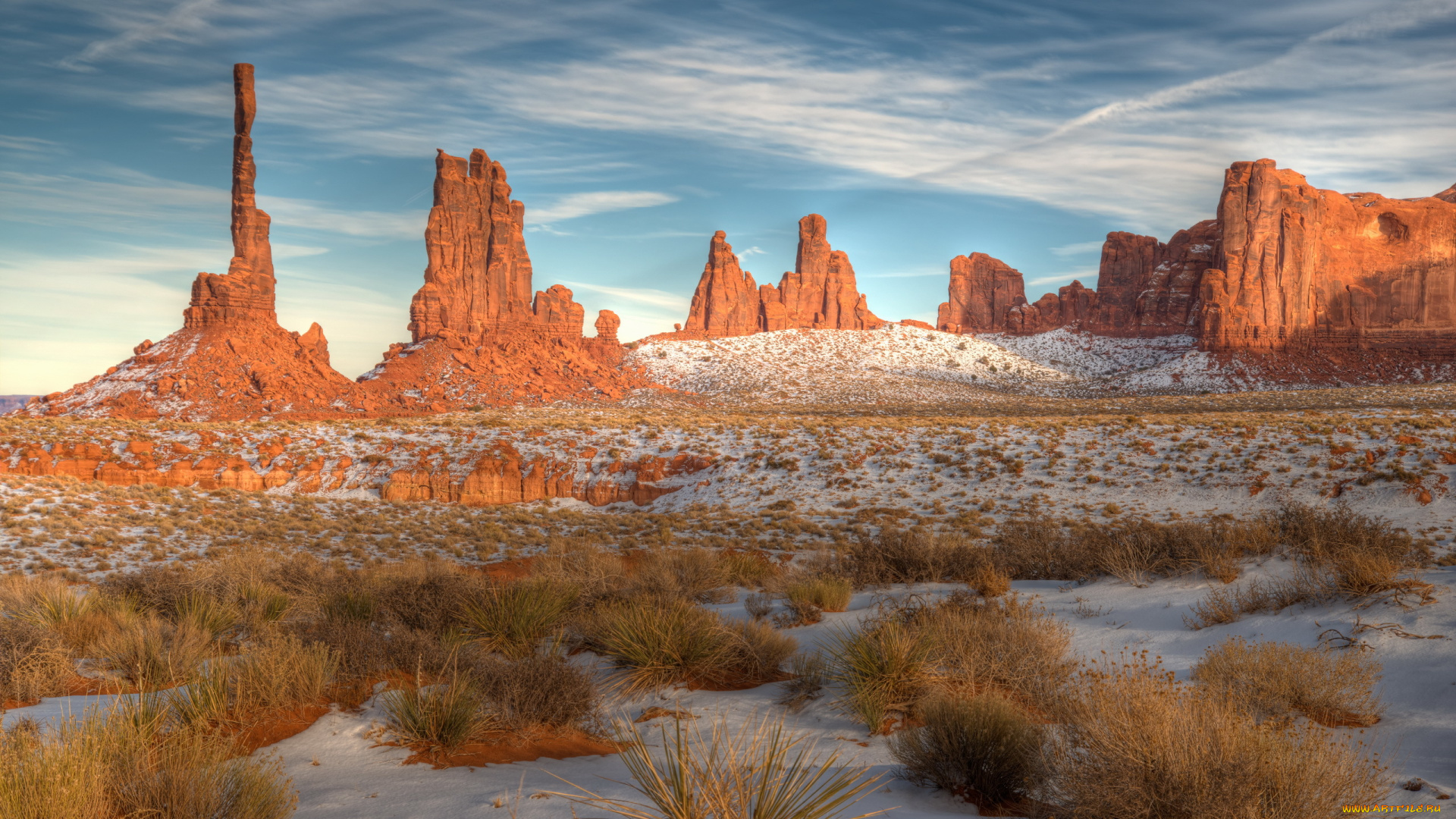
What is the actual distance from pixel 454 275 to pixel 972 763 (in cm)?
8542

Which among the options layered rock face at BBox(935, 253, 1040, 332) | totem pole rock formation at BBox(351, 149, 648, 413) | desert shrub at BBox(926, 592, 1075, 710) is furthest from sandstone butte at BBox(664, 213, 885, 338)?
desert shrub at BBox(926, 592, 1075, 710)

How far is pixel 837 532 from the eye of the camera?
18156 mm

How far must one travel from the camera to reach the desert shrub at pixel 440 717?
4977 mm

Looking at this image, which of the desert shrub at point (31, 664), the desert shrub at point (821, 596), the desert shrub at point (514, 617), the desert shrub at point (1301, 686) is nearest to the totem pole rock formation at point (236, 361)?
the desert shrub at point (31, 664)

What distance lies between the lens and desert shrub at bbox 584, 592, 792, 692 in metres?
6.31

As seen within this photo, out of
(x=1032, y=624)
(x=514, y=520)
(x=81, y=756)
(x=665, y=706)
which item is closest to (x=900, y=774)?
(x=665, y=706)

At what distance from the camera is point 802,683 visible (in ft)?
19.7

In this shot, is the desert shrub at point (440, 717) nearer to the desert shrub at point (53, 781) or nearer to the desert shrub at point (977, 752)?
the desert shrub at point (53, 781)

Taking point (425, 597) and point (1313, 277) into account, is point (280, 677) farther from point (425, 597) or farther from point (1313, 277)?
point (1313, 277)

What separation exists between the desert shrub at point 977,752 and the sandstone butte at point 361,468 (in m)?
21.3

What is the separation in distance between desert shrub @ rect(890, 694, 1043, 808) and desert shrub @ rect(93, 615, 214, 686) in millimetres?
5818

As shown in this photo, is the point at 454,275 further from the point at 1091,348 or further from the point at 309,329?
the point at 1091,348

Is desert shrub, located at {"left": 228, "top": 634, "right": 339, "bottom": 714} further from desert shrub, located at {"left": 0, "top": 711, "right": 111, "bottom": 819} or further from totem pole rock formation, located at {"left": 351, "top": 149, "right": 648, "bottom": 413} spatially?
totem pole rock formation, located at {"left": 351, "top": 149, "right": 648, "bottom": 413}

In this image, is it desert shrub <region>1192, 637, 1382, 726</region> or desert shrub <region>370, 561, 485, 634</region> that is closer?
desert shrub <region>1192, 637, 1382, 726</region>
